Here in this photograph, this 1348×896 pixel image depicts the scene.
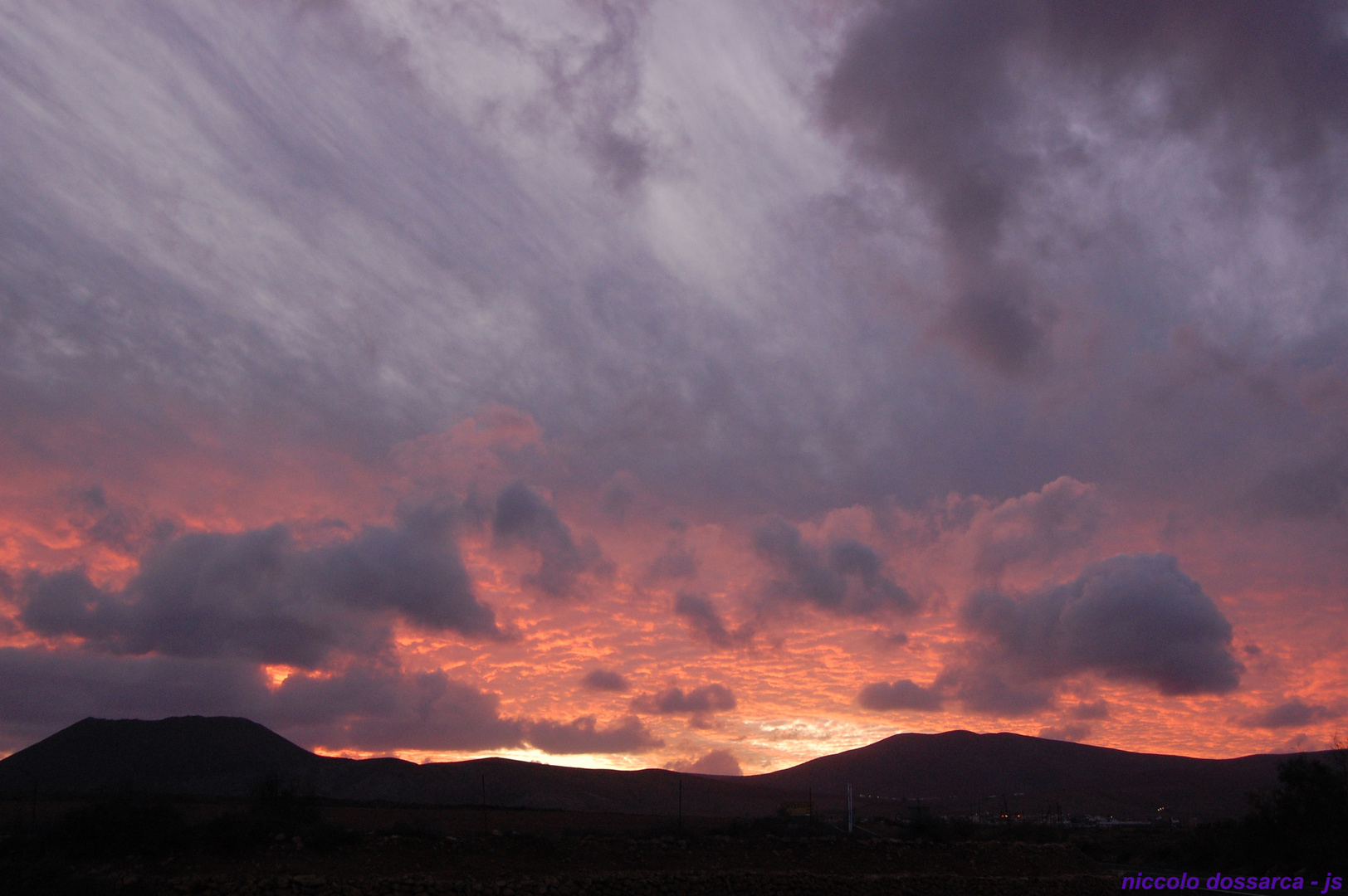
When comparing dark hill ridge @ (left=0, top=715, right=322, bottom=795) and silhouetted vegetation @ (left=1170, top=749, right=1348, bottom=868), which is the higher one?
dark hill ridge @ (left=0, top=715, right=322, bottom=795)

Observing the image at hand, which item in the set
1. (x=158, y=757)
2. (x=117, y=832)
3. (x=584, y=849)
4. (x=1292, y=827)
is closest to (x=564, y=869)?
(x=584, y=849)

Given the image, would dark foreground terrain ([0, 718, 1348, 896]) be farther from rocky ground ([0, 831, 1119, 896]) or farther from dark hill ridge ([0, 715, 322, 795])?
dark hill ridge ([0, 715, 322, 795])

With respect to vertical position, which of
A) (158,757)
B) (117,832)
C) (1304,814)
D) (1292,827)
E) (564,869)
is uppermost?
(158,757)

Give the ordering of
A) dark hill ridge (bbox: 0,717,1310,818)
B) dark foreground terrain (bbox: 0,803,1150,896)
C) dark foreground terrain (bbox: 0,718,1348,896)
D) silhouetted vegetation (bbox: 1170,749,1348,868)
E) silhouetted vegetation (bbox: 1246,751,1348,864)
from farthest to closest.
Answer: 1. dark hill ridge (bbox: 0,717,1310,818)
2. silhouetted vegetation (bbox: 1246,751,1348,864)
3. silhouetted vegetation (bbox: 1170,749,1348,868)
4. dark foreground terrain (bbox: 0,718,1348,896)
5. dark foreground terrain (bbox: 0,803,1150,896)

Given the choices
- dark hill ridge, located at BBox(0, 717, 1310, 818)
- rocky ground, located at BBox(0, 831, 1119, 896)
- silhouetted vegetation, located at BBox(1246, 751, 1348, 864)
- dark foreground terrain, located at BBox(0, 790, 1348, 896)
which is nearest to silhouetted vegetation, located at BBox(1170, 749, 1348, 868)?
silhouetted vegetation, located at BBox(1246, 751, 1348, 864)

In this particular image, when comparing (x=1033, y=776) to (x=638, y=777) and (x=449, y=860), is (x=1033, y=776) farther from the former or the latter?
(x=449, y=860)

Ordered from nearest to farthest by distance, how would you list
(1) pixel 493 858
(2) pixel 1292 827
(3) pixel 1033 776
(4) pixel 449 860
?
(4) pixel 449 860, (1) pixel 493 858, (2) pixel 1292 827, (3) pixel 1033 776

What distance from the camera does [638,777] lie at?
133 metres

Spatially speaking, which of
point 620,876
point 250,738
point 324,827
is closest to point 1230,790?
point 620,876

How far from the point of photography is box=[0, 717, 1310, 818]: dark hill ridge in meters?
118

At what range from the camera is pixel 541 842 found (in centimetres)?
3719

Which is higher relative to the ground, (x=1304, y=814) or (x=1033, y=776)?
(x=1033, y=776)

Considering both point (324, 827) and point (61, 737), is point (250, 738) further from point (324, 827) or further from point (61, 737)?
point (324, 827)

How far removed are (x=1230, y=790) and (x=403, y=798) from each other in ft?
414
